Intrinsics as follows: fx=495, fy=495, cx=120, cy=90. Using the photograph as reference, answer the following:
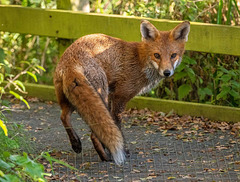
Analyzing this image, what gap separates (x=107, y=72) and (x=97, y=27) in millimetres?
2100

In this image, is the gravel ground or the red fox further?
the red fox

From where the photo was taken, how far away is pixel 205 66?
7883 millimetres

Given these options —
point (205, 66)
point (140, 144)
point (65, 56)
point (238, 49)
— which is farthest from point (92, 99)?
point (205, 66)

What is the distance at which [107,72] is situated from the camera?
19.3 ft

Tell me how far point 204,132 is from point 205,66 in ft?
5.24

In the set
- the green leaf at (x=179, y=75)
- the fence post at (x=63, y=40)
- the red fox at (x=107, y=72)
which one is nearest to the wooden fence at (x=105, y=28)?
the fence post at (x=63, y=40)

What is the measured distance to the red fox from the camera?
5277mm

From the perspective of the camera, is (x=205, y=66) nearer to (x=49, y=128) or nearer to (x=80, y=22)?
(x=80, y=22)

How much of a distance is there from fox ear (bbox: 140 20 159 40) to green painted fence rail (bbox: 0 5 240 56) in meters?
1.26

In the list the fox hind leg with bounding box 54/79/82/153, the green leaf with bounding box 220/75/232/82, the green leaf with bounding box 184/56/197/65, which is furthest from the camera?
the green leaf with bounding box 184/56/197/65

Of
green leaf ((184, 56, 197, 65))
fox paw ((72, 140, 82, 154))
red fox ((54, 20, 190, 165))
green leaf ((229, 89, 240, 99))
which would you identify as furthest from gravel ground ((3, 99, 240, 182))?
green leaf ((184, 56, 197, 65))

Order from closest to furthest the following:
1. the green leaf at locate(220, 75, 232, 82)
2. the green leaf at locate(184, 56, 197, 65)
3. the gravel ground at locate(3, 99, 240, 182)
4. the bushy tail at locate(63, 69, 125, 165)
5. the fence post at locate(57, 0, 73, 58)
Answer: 1. the bushy tail at locate(63, 69, 125, 165)
2. the gravel ground at locate(3, 99, 240, 182)
3. the green leaf at locate(220, 75, 232, 82)
4. the green leaf at locate(184, 56, 197, 65)
5. the fence post at locate(57, 0, 73, 58)

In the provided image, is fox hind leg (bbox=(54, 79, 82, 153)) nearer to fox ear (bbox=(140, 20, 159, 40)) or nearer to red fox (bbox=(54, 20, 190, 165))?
red fox (bbox=(54, 20, 190, 165))

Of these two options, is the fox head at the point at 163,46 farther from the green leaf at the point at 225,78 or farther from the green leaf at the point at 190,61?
the green leaf at the point at 190,61
